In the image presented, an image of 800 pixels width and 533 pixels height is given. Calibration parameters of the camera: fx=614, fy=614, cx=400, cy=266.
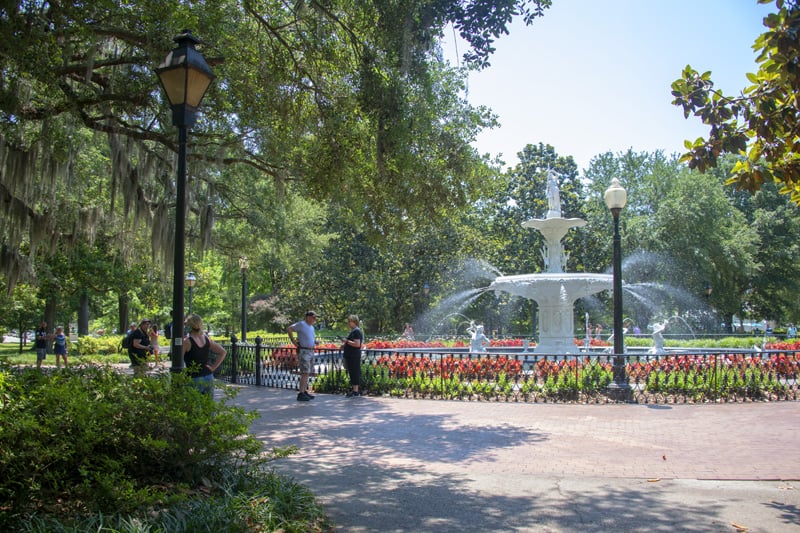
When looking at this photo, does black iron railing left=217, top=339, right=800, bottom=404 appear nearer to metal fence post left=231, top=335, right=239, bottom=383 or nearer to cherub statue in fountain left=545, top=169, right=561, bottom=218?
metal fence post left=231, top=335, right=239, bottom=383

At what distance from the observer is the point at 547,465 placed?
6.73 metres

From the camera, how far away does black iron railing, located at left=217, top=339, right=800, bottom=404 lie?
1146 centimetres

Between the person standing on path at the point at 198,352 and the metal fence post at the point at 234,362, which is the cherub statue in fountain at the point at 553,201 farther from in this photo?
the person standing on path at the point at 198,352

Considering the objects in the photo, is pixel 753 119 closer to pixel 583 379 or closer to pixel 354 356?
pixel 583 379

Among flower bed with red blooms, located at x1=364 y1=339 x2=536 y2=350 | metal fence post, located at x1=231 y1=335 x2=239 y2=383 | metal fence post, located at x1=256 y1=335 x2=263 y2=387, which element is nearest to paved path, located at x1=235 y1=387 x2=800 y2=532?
metal fence post, located at x1=256 y1=335 x2=263 y2=387

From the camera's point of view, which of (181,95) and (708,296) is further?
(708,296)

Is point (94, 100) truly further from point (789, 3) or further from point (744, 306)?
point (744, 306)

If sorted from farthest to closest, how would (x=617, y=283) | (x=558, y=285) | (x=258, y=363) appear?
(x=558, y=285) → (x=258, y=363) → (x=617, y=283)

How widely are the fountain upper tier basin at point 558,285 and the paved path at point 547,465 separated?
558 cm

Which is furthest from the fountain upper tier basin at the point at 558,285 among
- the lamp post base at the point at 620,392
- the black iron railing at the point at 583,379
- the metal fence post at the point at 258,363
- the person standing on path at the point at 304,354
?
the metal fence post at the point at 258,363

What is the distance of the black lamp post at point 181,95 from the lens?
615 centimetres

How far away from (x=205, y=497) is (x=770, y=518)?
450 cm

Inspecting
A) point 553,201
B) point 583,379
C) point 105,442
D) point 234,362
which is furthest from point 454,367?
point 105,442

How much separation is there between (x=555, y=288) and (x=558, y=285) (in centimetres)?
13
